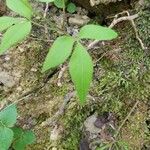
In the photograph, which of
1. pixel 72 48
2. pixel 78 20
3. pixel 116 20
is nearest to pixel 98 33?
pixel 72 48

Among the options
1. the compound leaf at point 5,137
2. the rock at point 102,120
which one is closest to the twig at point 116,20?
the rock at point 102,120

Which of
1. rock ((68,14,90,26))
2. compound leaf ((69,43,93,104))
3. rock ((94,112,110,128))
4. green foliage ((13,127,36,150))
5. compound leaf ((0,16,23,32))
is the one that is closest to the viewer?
compound leaf ((69,43,93,104))

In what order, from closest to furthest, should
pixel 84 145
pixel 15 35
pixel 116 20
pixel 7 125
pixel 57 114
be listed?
pixel 15 35 < pixel 7 125 < pixel 84 145 < pixel 57 114 < pixel 116 20

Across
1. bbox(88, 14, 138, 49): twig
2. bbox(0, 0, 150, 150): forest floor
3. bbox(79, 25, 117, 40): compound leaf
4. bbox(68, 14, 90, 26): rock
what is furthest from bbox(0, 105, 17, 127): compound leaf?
bbox(68, 14, 90, 26): rock

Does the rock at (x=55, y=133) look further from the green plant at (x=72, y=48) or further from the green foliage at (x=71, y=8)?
the green foliage at (x=71, y=8)

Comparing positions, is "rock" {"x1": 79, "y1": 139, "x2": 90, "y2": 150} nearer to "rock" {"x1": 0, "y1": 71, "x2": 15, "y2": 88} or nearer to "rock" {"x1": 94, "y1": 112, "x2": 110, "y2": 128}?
"rock" {"x1": 94, "y1": 112, "x2": 110, "y2": 128}

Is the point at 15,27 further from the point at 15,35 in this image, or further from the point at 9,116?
the point at 9,116

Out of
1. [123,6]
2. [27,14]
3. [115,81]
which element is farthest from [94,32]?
[123,6]
